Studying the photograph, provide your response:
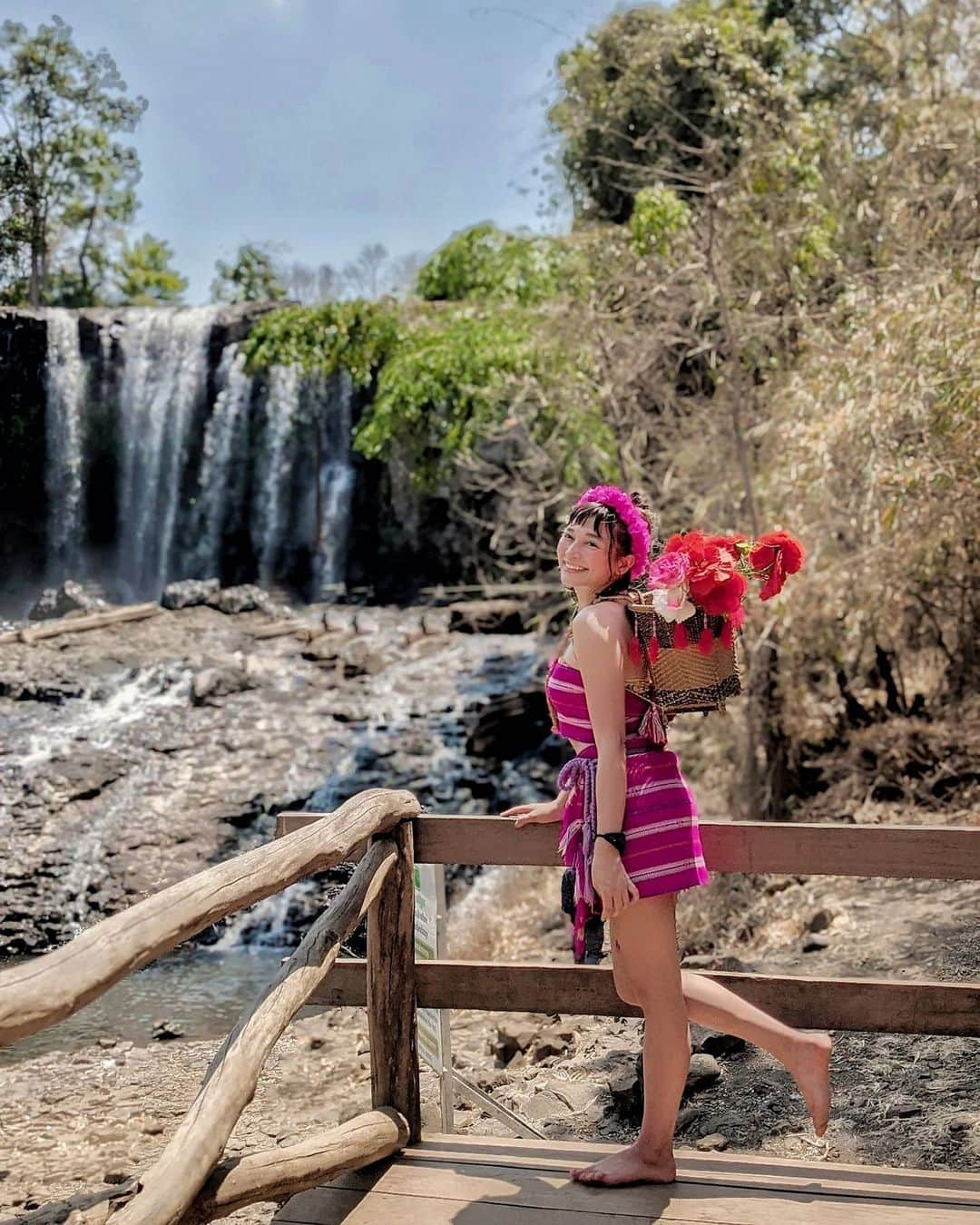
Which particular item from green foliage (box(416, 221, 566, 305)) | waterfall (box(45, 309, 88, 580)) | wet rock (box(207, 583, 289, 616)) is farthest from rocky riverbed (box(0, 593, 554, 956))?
waterfall (box(45, 309, 88, 580))

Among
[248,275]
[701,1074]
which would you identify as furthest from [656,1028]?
[248,275]

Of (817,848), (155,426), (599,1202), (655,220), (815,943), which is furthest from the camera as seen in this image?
(155,426)

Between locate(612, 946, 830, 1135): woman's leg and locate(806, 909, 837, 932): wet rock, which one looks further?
locate(806, 909, 837, 932): wet rock

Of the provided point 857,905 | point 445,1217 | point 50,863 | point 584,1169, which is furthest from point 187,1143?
point 50,863

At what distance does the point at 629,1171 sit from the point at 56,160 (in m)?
17.1

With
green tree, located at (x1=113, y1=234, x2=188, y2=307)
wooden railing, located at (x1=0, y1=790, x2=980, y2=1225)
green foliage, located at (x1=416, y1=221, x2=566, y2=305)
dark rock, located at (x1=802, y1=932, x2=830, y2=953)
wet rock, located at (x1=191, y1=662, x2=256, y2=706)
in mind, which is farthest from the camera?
green tree, located at (x1=113, y1=234, x2=188, y2=307)

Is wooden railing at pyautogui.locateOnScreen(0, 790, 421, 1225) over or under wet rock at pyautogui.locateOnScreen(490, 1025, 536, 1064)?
over

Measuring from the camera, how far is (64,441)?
17.2 meters

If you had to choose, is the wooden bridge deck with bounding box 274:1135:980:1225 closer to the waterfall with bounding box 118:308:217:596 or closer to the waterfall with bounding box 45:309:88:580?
the waterfall with bounding box 118:308:217:596

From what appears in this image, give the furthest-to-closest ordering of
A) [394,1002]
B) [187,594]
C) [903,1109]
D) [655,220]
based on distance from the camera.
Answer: [187,594], [655,220], [903,1109], [394,1002]

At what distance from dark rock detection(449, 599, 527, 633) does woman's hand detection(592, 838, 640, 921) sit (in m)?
10.3

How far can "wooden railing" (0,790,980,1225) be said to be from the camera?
6.79ft

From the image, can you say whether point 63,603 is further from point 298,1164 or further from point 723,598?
point 723,598

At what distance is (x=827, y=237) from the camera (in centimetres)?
917
